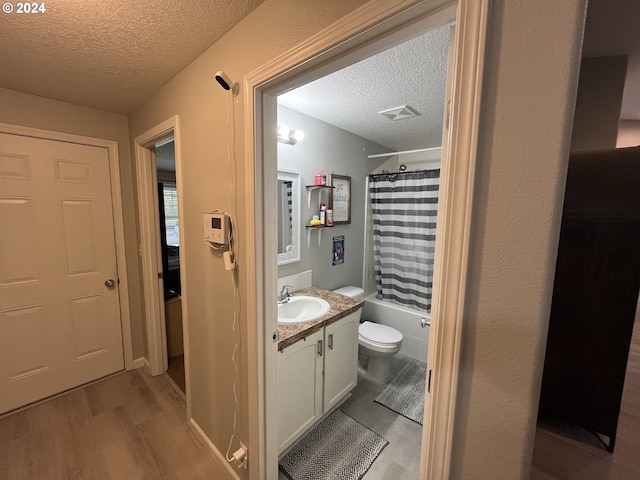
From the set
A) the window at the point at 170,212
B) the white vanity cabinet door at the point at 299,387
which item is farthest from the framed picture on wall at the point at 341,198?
the window at the point at 170,212

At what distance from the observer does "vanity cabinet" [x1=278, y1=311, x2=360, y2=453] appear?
1.52 meters

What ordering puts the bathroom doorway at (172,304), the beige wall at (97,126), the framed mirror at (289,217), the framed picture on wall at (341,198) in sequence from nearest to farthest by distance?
the beige wall at (97,126)
the framed mirror at (289,217)
the bathroom doorway at (172,304)
the framed picture on wall at (341,198)

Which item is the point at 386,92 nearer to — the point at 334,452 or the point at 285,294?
the point at 285,294

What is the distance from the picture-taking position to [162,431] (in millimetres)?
1756

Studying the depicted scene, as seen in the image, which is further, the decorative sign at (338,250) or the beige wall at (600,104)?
the decorative sign at (338,250)

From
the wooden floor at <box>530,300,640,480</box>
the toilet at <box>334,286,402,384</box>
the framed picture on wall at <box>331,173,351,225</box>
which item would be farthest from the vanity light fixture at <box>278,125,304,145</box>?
the wooden floor at <box>530,300,640,480</box>

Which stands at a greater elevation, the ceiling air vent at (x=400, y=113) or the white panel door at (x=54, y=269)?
the ceiling air vent at (x=400, y=113)

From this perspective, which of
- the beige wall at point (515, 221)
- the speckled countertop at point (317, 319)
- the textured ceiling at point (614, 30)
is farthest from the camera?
the speckled countertop at point (317, 319)

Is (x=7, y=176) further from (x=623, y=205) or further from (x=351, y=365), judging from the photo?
(x=623, y=205)

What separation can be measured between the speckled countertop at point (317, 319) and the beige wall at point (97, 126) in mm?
1517

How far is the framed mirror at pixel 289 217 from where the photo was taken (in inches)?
85.8

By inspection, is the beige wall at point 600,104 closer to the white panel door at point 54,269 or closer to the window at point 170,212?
the white panel door at point 54,269

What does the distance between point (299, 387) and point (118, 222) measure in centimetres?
205

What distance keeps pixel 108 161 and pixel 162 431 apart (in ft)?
6.98
